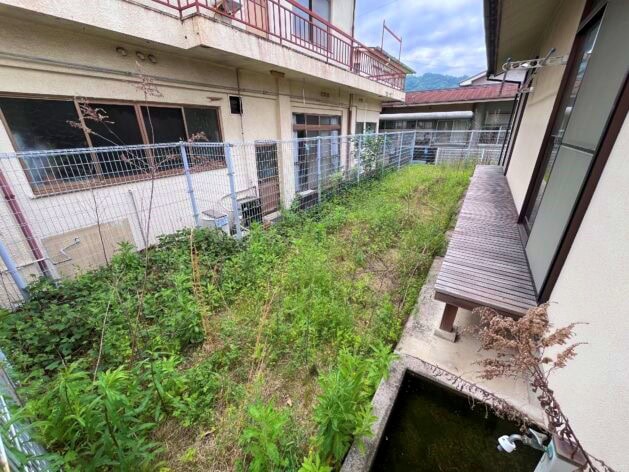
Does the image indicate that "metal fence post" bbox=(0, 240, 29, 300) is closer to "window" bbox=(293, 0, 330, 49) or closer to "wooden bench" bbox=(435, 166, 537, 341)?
"wooden bench" bbox=(435, 166, 537, 341)

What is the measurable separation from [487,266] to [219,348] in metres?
2.66

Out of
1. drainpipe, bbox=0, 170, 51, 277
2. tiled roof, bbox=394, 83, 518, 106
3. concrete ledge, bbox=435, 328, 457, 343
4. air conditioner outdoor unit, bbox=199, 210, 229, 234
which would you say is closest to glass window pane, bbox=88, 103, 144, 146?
drainpipe, bbox=0, 170, 51, 277

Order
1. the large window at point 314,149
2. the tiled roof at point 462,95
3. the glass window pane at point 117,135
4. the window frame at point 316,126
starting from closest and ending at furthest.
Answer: the glass window pane at point 117,135, the large window at point 314,149, the window frame at point 316,126, the tiled roof at point 462,95

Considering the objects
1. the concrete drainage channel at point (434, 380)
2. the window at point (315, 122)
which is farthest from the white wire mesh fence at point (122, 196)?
the concrete drainage channel at point (434, 380)

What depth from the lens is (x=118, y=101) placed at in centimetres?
345

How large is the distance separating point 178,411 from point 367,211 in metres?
4.23

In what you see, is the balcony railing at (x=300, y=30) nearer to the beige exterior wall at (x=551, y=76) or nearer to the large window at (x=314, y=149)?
the large window at (x=314, y=149)

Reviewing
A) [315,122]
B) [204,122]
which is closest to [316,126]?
[315,122]

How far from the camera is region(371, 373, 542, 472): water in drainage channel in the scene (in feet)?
4.95

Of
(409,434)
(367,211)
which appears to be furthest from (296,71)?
(409,434)

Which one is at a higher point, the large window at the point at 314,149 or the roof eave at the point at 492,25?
the roof eave at the point at 492,25

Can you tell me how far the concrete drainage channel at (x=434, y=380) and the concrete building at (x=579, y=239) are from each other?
22 cm

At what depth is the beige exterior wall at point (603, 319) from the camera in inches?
41.5

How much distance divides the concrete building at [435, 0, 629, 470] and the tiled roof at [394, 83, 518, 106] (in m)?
10.4
